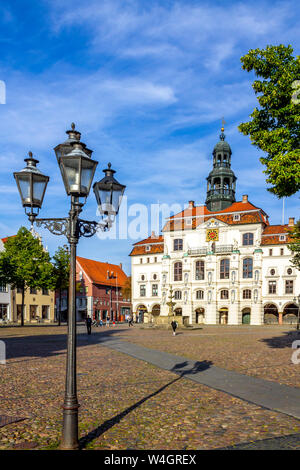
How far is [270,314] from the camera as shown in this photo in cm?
5997

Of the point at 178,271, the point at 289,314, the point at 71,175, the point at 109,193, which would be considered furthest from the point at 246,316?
the point at 71,175

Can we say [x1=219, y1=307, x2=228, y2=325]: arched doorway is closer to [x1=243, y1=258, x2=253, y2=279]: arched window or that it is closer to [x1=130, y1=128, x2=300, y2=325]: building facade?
[x1=130, y1=128, x2=300, y2=325]: building facade

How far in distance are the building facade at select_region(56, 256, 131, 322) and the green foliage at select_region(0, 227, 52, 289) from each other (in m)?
25.8

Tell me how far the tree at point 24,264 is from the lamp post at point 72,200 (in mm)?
38096

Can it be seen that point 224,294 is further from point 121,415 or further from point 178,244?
point 121,415

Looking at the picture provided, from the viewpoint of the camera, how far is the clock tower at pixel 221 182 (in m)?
65.3

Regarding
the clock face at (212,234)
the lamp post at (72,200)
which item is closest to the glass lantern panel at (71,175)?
the lamp post at (72,200)

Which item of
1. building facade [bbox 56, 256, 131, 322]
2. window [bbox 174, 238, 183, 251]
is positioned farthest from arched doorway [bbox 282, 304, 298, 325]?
building facade [bbox 56, 256, 131, 322]
